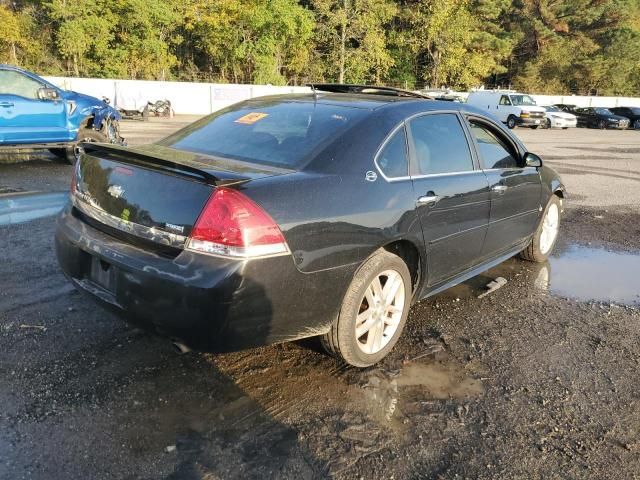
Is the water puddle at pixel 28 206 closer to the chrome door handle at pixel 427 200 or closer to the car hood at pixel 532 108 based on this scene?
the chrome door handle at pixel 427 200

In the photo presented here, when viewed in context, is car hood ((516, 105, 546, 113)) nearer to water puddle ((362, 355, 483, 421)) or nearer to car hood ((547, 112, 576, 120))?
car hood ((547, 112, 576, 120))

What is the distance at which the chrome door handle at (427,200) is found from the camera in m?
3.44

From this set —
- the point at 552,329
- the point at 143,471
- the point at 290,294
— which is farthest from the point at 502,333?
the point at 143,471

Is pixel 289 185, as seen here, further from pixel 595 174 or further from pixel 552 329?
pixel 595 174

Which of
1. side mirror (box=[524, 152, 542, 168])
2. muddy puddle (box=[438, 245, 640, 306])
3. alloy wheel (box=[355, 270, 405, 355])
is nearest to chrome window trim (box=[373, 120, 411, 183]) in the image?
alloy wheel (box=[355, 270, 405, 355])

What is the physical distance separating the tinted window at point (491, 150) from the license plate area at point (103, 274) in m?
2.86

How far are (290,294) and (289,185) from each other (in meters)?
0.56

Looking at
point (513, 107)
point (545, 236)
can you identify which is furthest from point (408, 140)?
point (513, 107)

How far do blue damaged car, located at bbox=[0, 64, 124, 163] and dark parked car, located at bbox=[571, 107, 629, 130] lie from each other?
31658mm

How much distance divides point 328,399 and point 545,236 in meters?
3.55

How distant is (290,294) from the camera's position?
274 cm

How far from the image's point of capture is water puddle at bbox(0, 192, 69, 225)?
6.14 metres

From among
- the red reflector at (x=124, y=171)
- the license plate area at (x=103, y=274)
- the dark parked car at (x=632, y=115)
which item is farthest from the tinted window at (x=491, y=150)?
the dark parked car at (x=632, y=115)

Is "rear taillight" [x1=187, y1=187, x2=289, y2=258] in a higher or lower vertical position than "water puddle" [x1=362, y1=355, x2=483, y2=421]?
higher
